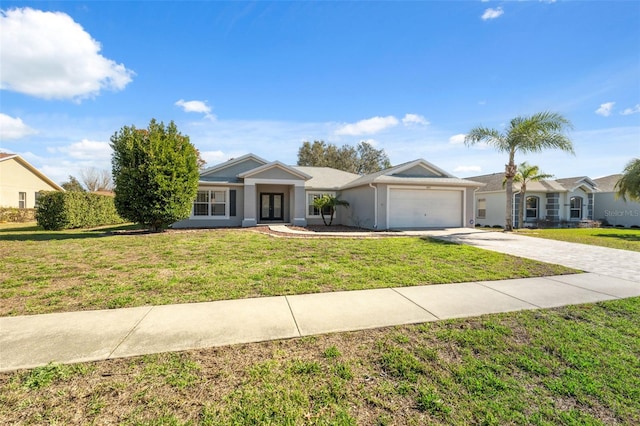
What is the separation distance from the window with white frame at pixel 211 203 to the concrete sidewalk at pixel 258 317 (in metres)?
13.5

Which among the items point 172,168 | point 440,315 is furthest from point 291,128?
point 440,315

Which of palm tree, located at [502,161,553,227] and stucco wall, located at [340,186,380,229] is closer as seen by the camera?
stucco wall, located at [340,186,380,229]

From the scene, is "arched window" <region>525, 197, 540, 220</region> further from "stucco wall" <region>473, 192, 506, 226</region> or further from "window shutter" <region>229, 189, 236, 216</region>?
"window shutter" <region>229, 189, 236, 216</region>

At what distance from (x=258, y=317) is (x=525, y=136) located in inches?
753

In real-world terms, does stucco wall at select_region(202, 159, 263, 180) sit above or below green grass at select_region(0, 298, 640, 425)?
above

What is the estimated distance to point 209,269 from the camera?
6.61 metres

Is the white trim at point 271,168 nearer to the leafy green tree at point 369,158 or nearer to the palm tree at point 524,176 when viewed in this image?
the palm tree at point 524,176

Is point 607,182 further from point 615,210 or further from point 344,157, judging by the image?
point 344,157

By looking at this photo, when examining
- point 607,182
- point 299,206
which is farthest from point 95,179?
point 607,182

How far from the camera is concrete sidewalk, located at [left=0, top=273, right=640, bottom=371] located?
3.17m

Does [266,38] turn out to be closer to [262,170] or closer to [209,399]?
[262,170]

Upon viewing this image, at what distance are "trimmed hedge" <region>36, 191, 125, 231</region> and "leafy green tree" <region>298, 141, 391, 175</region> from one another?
26108 mm

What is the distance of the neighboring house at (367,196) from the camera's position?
16.7 meters

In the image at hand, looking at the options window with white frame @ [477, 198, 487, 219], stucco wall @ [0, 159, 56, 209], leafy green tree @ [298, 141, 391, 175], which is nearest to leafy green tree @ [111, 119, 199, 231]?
stucco wall @ [0, 159, 56, 209]
